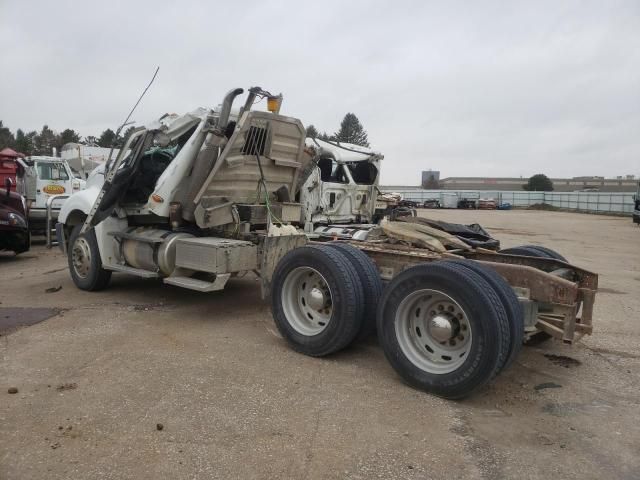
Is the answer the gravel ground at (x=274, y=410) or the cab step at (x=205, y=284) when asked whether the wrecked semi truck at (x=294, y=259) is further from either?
the gravel ground at (x=274, y=410)

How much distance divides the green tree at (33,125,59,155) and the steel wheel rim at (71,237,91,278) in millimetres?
66173

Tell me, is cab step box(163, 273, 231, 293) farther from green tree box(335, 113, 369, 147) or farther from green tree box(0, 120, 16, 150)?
green tree box(335, 113, 369, 147)

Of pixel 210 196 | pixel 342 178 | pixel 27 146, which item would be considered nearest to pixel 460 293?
pixel 210 196

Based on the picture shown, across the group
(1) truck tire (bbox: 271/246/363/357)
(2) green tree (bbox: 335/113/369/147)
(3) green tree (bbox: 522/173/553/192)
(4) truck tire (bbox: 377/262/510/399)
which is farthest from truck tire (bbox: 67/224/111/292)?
(3) green tree (bbox: 522/173/553/192)

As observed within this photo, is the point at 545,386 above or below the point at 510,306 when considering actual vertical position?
below

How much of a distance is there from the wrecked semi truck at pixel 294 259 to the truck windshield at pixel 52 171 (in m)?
8.36

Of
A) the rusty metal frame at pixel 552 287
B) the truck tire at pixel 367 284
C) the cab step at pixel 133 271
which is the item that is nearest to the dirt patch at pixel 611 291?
the rusty metal frame at pixel 552 287

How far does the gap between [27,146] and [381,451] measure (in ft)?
225

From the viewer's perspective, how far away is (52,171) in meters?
15.7

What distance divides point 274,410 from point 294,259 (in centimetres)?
168

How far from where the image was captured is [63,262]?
10.9 meters

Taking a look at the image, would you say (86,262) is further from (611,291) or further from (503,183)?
(503,183)

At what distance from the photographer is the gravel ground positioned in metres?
3.00

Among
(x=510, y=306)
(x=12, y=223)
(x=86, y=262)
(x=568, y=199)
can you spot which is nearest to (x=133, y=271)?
(x=86, y=262)
